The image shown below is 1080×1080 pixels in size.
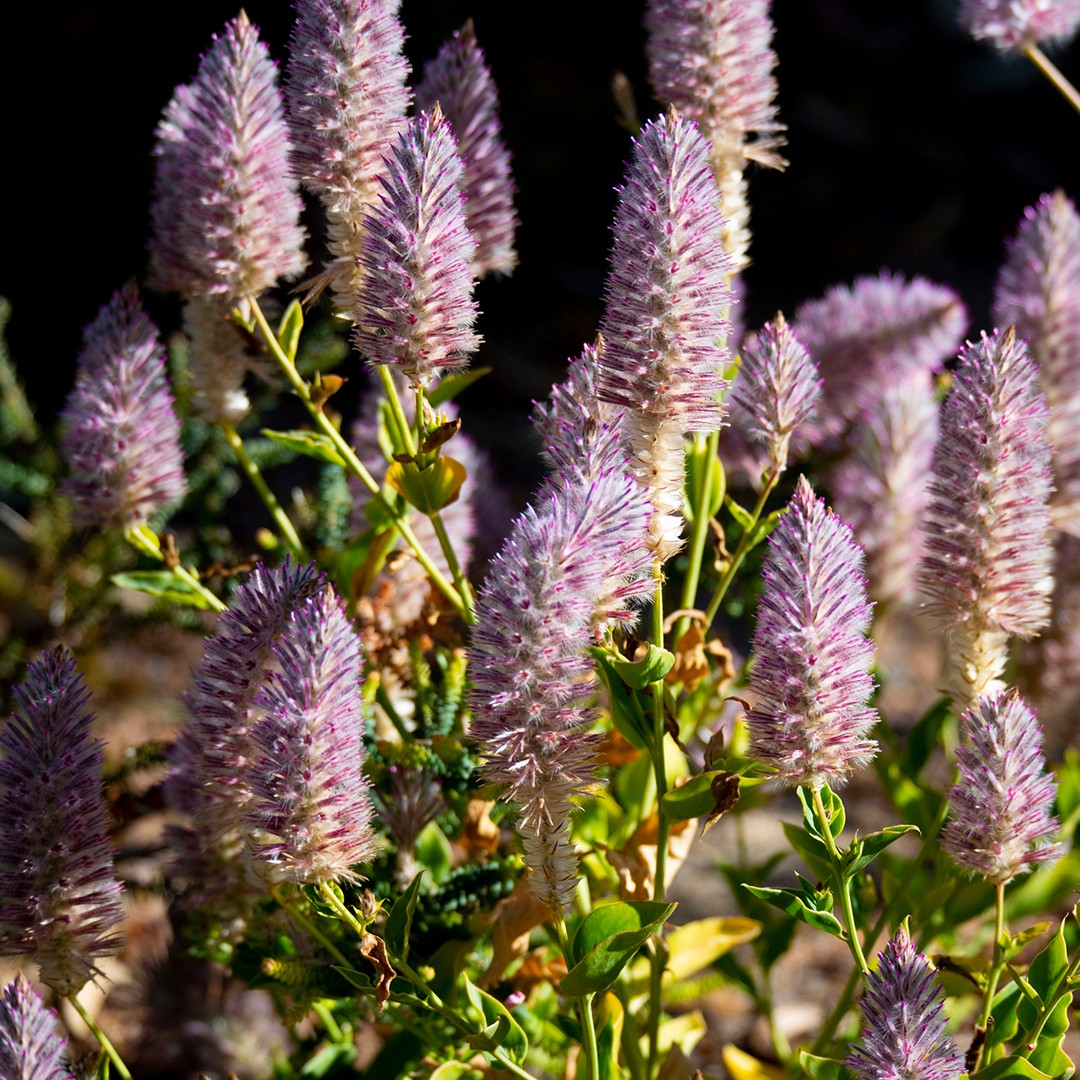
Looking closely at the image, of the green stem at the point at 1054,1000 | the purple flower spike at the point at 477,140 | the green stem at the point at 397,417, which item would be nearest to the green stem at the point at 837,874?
the green stem at the point at 1054,1000

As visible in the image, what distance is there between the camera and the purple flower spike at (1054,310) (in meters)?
1.08

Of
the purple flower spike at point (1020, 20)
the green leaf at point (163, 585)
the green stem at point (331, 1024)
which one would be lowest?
the green stem at point (331, 1024)

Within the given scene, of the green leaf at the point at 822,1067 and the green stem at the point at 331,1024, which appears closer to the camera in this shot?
the green leaf at the point at 822,1067

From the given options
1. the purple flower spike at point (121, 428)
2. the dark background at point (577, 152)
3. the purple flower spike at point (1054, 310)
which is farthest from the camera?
the dark background at point (577, 152)

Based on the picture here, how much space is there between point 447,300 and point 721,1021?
1235 mm

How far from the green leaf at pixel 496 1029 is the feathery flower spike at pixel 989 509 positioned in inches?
15.2

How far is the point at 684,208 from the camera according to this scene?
67 cm

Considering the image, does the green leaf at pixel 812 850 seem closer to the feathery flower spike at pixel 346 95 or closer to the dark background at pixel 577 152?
the feathery flower spike at pixel 346 95

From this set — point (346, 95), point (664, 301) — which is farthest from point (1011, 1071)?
point (346, 95)

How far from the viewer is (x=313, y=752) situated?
641 millimetres

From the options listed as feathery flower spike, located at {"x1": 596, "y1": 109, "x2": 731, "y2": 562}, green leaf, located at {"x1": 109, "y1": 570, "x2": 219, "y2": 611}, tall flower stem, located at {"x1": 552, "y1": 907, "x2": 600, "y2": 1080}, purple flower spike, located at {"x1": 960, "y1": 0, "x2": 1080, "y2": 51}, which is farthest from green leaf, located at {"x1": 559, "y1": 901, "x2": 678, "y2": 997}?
purple flower spike, located at {"x1": 960, "y1": 0, "x2": 1080, "y2": 51}

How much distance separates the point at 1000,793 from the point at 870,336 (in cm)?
65

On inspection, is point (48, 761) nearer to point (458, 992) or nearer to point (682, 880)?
point (458, 992)

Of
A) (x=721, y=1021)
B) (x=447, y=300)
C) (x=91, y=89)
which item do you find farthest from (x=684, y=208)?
(x=91, y=89)
